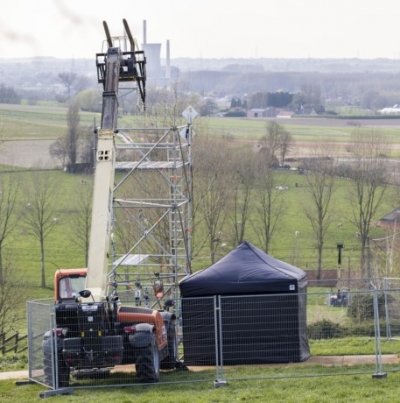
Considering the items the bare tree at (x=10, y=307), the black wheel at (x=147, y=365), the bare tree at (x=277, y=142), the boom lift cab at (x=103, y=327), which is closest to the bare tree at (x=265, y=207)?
the bare tree at (x=277, y=142)

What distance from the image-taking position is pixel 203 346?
23.5m

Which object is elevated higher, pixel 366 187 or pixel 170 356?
pixel 170 356

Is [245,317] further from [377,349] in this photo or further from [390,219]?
[390,219]

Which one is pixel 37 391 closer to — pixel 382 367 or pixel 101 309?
pixel 101 309

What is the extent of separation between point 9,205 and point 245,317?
51.2 meters

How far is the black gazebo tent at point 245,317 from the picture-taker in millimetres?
23016

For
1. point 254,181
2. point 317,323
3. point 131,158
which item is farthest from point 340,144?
point 317,323

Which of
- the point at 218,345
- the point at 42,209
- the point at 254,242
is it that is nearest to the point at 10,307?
the point at 218,345

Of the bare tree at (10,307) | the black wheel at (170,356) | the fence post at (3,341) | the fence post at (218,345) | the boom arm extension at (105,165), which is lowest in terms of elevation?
the bare tree at (10,307)

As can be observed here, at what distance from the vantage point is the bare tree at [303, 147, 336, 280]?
7312 cm

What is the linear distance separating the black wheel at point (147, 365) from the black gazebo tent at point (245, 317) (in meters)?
1.97

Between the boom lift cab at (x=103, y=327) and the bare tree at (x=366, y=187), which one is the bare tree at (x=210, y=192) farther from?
the boom lift cab at (x=103, y=327)

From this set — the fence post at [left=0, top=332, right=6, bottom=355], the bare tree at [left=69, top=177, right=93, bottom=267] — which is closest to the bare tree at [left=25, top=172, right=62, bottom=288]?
the bare tree at [left=69, top=177, right=93, bottom=267]

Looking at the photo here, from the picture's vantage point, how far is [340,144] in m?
110
